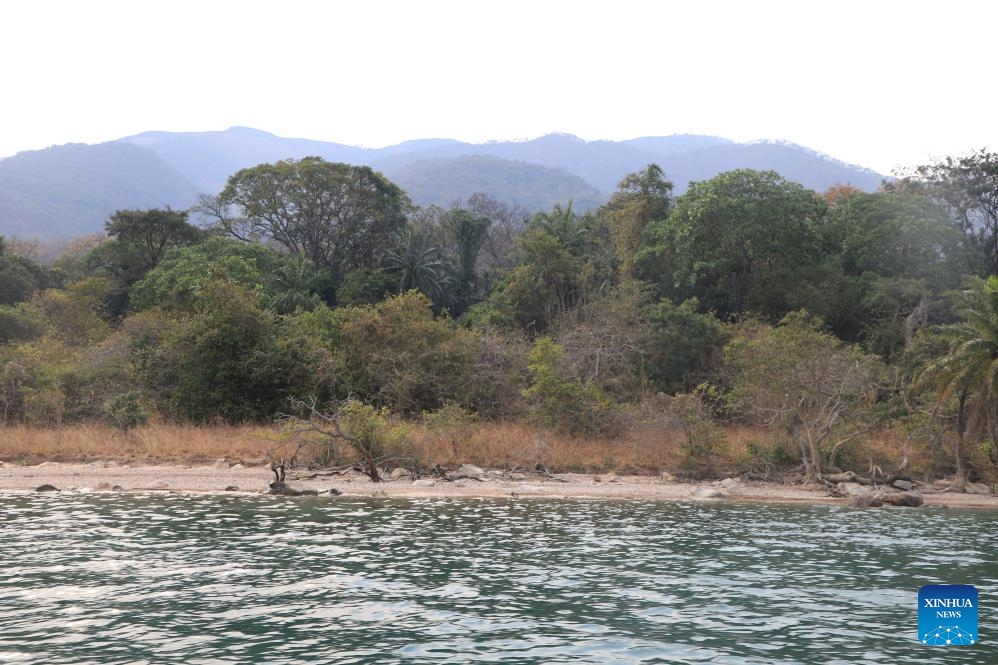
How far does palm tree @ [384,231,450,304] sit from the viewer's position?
204ft

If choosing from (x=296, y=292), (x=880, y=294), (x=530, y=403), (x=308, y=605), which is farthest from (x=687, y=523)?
(x=296, y=292)

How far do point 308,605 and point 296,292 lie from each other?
141 ft

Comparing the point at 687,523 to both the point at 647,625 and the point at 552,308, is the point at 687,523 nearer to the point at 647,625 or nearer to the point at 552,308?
the point at 647,625

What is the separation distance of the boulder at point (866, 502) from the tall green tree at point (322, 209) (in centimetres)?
4595

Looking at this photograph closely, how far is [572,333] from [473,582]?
29.0 meters

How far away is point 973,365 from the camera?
26625mm

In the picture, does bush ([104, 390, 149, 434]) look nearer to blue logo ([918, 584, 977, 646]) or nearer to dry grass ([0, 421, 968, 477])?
dry grass ([0, 421, 968, 477])

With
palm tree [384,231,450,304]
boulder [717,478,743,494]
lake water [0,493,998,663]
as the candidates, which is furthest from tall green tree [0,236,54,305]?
boulder [717,478,743,494]

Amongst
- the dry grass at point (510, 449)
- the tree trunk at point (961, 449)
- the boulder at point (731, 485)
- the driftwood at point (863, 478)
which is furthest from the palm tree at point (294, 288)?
the tree trunk at point (961, 449)

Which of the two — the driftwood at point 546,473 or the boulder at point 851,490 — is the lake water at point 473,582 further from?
the driftwood at point 546,473

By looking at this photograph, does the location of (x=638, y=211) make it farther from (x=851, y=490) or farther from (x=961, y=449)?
(x=851, y=490)

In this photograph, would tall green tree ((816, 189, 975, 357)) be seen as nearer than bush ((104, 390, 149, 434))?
No

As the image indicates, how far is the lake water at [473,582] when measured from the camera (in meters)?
11.3

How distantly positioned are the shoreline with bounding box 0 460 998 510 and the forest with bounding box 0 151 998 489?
160cm
